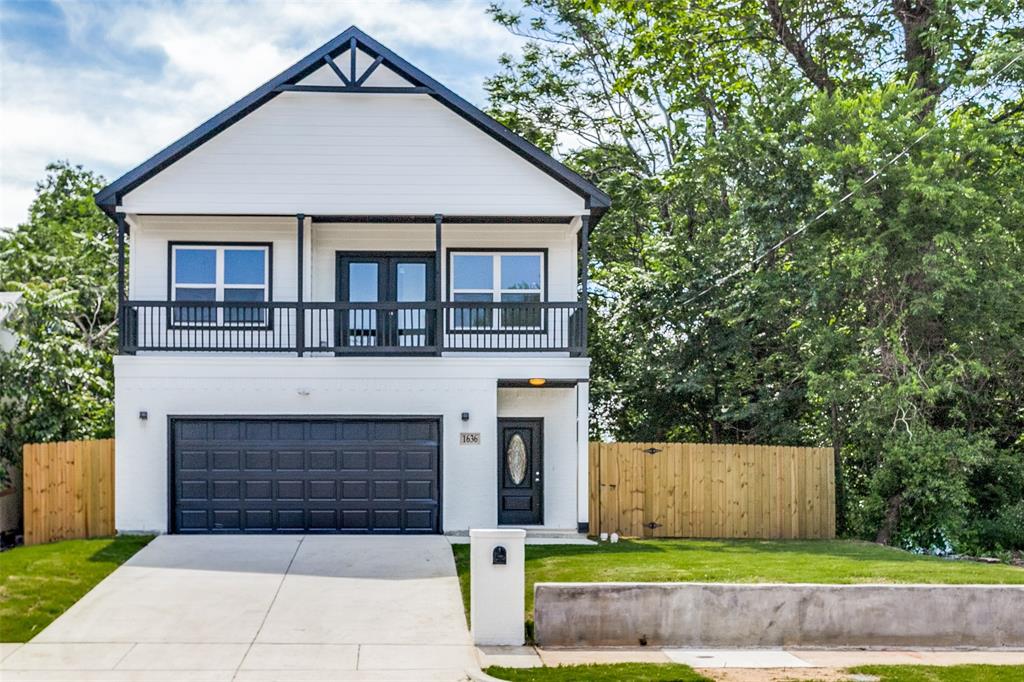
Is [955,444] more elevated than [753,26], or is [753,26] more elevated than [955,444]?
[753,26]

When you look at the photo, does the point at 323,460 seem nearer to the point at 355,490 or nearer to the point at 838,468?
the point at 355,490

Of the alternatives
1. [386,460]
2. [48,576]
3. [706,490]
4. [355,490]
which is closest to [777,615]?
[706,490]

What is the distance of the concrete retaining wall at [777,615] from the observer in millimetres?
12711

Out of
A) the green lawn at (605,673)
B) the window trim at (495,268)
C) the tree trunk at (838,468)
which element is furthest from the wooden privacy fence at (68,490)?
the tree trunk at (838,468)

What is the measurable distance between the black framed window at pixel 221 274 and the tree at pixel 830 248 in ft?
29.0

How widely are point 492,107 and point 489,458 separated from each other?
43.3ft

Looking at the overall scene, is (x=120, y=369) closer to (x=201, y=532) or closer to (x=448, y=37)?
(x=201, y=532)

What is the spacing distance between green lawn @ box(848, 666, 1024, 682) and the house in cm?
879

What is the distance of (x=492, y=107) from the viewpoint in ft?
99.3

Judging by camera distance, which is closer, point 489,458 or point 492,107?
point 489,458

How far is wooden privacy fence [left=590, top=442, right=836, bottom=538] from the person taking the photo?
2109cm

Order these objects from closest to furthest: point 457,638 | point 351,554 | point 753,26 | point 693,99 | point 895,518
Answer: point 457,638
point 351,554
point 895,518
point 753,26
point 693,99

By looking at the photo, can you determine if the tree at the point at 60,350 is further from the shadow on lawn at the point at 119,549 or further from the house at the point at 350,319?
the shadow on lawn at the point at 119,549

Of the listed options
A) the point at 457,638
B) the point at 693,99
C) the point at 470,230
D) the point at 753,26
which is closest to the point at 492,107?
the point at 693,99
